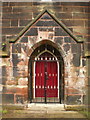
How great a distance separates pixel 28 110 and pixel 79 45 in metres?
3.40

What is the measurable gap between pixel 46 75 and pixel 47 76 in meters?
0.13

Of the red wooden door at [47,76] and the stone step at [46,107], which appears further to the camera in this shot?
the red wooden door at [47,76]

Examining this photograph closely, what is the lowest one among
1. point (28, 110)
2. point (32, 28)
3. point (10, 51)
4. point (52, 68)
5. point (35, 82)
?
point (28, 110)

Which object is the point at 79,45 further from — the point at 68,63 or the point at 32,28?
the point at 32,28

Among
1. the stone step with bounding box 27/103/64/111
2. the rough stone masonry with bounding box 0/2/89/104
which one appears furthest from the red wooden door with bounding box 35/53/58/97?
the rough stone masonry with bounding box 0/2/89/104

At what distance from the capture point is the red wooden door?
7.44 metres

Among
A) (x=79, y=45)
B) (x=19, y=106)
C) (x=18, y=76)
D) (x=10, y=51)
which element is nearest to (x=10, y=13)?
(x=10, y=51)

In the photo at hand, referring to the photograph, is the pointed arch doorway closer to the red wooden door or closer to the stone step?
the red wooden door

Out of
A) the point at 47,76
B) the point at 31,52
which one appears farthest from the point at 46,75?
the point at 31,52

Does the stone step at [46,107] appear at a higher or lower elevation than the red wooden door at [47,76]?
lower

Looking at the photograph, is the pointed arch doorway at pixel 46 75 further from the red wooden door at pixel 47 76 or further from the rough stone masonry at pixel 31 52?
the rough stone masonry at pixel 31 52

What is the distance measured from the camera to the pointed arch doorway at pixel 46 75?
7181 mm

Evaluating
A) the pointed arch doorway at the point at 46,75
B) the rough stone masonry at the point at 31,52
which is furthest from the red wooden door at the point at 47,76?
the rough stone masonry at the point at 31,52

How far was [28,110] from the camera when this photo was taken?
20.7ft
